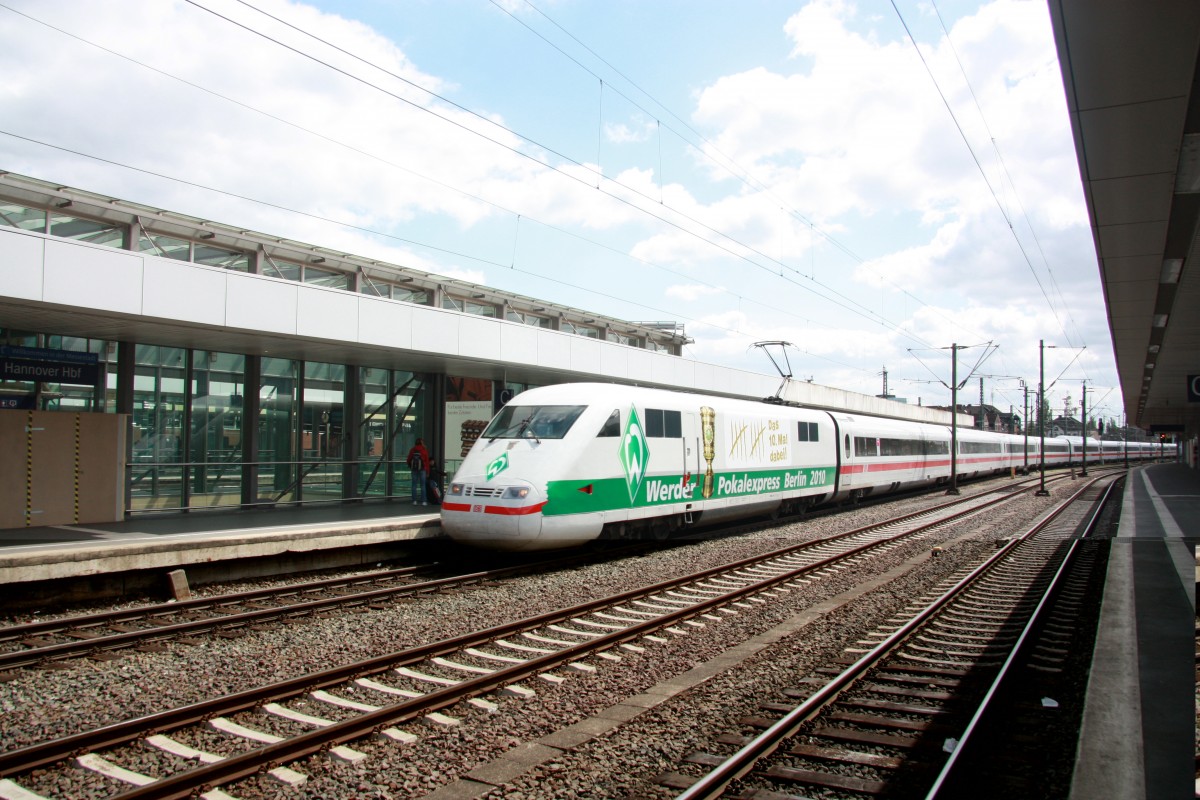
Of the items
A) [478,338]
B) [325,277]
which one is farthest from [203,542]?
[325,277]

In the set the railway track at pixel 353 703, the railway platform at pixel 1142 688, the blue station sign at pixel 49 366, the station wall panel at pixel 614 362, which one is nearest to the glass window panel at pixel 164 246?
the blue station sign at pixel 49 366

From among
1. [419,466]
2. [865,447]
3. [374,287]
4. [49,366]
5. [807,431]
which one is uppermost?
[374,287]

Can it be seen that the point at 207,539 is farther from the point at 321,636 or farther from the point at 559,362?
the point at 559,362

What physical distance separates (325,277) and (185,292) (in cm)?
1057

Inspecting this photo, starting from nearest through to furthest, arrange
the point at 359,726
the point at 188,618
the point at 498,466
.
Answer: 1. the point at 359,726
2. the point at 188,618
3. the point at 498,466

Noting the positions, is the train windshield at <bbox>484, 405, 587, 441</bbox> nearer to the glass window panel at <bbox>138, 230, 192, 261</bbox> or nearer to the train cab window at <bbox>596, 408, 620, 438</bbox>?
the train cab window at <bbox>596, 408, 620, 438</bbox>

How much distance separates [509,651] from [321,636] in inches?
80.4

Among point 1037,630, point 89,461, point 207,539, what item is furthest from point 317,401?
point 1037,630

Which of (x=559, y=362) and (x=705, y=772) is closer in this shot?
(x=705, y=772)

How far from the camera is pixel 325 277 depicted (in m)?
21.9

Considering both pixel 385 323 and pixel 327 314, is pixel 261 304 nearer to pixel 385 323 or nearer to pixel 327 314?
pixel 327 314

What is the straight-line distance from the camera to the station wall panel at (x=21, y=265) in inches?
381

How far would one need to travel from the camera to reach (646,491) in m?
14.6

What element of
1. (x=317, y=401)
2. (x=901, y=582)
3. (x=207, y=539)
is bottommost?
(x=901, y=582)
